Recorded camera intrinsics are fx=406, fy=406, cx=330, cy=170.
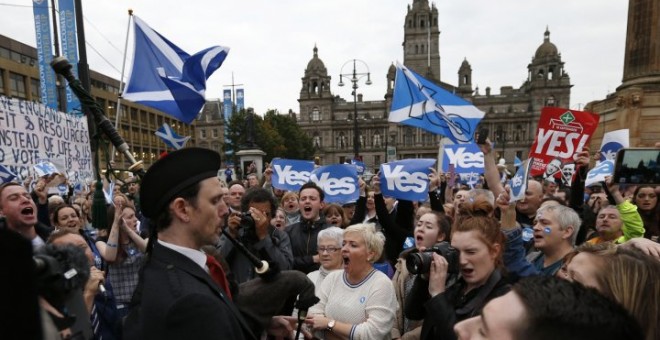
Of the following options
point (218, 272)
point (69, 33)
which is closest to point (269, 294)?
point (218, 272)

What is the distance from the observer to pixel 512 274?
2.83 meters

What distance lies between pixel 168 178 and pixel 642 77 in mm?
16017

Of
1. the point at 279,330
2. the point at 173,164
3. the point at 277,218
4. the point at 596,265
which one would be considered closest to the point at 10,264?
the point at 173,164

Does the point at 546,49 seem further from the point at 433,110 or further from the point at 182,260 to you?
the point at 182,260

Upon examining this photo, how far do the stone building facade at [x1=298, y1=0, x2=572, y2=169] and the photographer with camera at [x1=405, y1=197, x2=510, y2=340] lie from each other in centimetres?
8111

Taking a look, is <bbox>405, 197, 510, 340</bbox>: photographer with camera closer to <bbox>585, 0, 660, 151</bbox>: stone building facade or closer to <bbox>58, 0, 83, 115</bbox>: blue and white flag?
<bbox>58, 0, 83, 115</bbox>: blue and white flag

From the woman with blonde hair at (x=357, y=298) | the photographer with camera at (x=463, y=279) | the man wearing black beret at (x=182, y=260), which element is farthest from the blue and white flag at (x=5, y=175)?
the photographer with camera at (x=463, y=279)

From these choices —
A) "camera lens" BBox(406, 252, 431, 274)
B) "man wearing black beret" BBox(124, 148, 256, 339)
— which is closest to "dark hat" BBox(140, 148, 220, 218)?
"man wearing black beret" BBox(124, 148, 256, 339)

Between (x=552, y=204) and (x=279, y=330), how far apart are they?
9.36 feet

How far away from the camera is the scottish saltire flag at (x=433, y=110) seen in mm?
6555

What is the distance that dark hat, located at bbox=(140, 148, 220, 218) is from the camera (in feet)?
5.85

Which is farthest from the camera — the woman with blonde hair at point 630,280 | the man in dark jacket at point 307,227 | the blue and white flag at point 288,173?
the blue and white flag at point 288,173

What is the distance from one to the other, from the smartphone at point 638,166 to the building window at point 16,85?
46.5 m

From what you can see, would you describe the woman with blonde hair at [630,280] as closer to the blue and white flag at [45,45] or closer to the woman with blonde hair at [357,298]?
the woman with blonde hair at [357,298]
